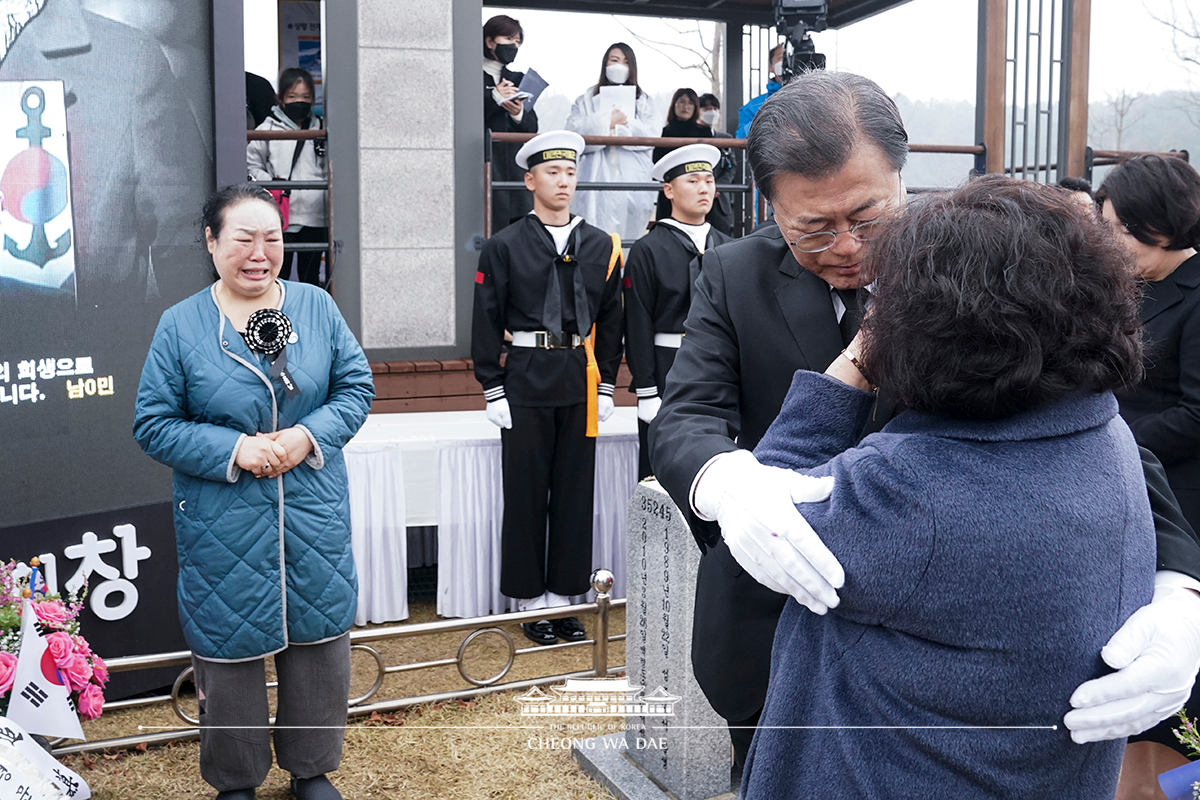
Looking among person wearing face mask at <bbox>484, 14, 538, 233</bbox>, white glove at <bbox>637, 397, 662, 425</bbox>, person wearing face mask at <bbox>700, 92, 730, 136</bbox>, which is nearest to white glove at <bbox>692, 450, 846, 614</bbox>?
white glove at <bbox>637, 397, 662, 425</bbox>

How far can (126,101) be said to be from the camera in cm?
331

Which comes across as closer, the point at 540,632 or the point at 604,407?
the point at 540,632

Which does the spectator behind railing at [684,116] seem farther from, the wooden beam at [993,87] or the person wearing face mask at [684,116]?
the wooden beam at [993,87]

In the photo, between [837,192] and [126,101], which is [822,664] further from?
[126,101]

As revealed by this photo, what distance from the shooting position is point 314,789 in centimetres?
275

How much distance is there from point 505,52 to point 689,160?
1.87 meters

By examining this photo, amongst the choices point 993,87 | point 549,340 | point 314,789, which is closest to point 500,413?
point 549,340

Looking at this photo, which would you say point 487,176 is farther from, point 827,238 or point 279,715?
point 827,238

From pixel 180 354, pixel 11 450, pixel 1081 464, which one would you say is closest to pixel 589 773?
pixel 180 354

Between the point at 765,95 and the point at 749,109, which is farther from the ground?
the point at 765,95

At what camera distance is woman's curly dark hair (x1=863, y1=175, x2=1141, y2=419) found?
37.5 inches

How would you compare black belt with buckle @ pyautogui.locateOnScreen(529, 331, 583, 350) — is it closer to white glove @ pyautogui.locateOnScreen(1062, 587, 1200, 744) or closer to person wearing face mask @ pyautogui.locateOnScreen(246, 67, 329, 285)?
person wearing face mask @ pyautogui.locateOnScreen(246, 67, 329, 285)

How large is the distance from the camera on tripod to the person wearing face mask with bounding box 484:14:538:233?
1476mm

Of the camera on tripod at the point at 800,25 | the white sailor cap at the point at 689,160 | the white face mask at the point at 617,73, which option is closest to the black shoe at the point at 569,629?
the white sailor cap at the point at 689,160
